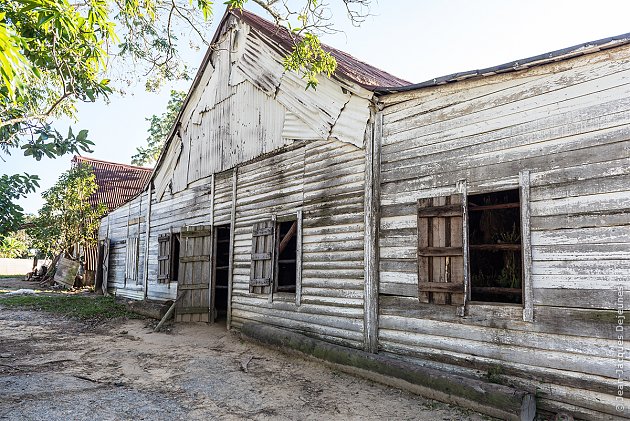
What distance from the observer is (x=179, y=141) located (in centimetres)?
1190

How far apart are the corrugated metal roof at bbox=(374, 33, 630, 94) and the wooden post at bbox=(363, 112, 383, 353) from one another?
961 mm

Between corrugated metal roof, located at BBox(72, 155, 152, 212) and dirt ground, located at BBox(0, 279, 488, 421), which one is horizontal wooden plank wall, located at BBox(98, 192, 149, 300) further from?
corrugated metal roof, located at BBox(72, 155, 152, 212)

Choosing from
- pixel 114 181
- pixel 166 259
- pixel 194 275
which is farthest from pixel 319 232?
pixel 114 181

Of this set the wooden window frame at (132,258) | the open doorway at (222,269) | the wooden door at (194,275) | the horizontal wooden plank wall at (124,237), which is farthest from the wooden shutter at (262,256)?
the wooden window frame at (132,258)

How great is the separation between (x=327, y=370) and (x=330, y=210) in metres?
2.40

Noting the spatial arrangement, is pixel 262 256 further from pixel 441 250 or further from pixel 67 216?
pixel 67 216

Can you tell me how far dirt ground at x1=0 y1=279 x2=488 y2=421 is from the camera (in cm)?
461

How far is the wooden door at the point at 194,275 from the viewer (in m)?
9.81

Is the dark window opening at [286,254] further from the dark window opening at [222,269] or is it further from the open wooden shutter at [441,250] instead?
the open wooden shutter at [441,250]

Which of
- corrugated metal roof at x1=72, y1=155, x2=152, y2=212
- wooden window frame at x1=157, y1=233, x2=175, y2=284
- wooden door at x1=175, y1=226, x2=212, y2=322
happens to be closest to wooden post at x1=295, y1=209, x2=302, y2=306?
wooden door at x1=175, y1=226, x2=212, y2=322

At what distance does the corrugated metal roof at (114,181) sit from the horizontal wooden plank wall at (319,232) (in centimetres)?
1621

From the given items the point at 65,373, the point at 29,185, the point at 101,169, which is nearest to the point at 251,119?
the point at 29,185

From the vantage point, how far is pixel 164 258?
11.7m

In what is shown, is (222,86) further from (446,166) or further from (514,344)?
(514,344)
